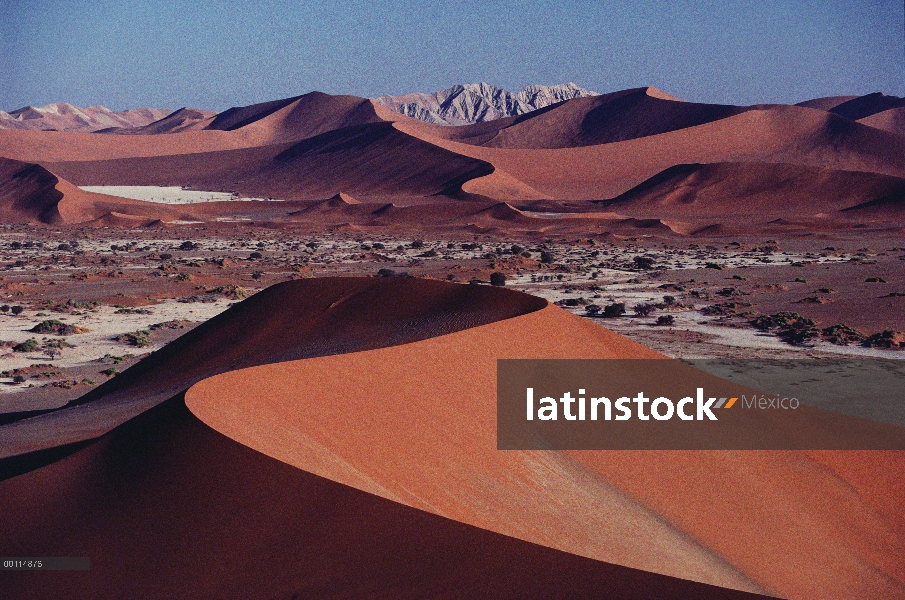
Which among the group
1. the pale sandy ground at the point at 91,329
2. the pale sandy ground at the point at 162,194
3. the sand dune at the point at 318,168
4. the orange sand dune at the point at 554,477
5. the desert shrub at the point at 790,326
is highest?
the sand dune at the point at 318,168

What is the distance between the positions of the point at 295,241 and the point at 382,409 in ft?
147

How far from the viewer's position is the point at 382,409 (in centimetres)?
799

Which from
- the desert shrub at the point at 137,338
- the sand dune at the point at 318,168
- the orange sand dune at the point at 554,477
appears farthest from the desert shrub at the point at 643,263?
the sand dune at the point at 318,168

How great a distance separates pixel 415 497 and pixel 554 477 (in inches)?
67.8

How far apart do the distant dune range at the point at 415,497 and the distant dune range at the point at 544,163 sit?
154 ft

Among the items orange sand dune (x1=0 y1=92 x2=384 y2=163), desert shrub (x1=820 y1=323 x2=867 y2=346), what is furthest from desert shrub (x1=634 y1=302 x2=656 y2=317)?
orange sand dune (x1=0 y1=92 x2=384 y2=163)

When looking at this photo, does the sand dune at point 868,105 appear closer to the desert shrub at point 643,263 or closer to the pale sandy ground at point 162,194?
the pale sandy ground at point 162,194

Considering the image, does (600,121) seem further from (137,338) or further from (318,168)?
(137,338)

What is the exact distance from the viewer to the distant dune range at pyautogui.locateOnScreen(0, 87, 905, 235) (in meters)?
70.0

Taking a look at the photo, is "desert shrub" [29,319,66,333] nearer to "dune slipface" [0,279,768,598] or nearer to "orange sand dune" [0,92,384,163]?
"dune slipface" [0,279,768,598]

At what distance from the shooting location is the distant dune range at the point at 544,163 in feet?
230

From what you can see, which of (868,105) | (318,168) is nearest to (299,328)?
(318,168)

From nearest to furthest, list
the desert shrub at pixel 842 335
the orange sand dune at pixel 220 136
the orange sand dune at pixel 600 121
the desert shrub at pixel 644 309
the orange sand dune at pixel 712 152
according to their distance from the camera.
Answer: the desert shrub at pixel 842 335 < the desert shrub at pixel 644 309 < the orange sand dune at pixel 712 152 < the orange sand dune at pixel 600 121 < the orange sand dune at pixel 220 136

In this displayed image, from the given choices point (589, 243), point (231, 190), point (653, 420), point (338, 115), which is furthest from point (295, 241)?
point (338, 115)
